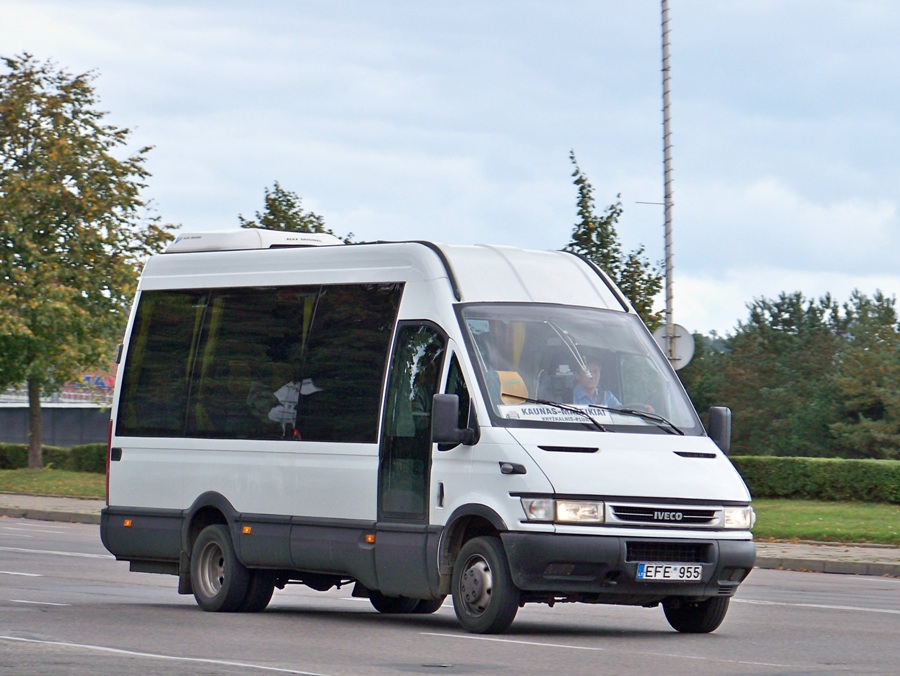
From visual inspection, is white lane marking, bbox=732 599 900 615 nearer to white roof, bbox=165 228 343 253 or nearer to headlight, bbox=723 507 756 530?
headlight, bbox=723 507 756 530

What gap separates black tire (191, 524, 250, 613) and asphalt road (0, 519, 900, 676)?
0.19 metres

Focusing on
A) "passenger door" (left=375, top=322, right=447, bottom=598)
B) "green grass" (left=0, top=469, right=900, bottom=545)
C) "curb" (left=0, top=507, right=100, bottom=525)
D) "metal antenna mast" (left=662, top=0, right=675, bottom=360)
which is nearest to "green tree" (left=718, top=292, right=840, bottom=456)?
"green grass" (left=0, top=469, right=900, bottom=545)

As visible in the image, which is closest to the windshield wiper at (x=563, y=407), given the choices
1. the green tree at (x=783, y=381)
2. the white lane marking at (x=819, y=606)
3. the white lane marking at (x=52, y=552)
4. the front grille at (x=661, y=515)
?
the front grille at (x=661, y=515)

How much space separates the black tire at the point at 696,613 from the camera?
38.7 ft

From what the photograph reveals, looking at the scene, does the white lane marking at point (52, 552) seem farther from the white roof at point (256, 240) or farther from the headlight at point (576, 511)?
the headlight at point (576, 511)

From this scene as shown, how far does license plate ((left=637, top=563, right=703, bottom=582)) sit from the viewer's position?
10.9 metres

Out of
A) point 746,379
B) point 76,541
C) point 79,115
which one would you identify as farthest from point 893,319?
point 76,541

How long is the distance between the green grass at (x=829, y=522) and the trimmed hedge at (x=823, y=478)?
0.41 meters

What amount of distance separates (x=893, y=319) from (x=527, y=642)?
8298 cm

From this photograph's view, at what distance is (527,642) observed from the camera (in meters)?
10.9

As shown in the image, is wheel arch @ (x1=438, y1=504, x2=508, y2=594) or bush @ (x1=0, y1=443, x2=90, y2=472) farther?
bush @ (x1=0, y1=443, x2=90, y2=472)

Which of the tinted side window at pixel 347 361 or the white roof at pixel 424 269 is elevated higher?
the white roof at pixel 424 269

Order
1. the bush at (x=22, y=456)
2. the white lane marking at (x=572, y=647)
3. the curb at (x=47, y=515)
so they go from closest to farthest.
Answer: the white lane marking at (x=572, y=647) < the curb at (x=47, y=515) < the bush at (x=22, y=456)

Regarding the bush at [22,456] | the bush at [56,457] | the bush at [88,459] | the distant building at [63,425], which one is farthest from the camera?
the distant building at [63,425]
